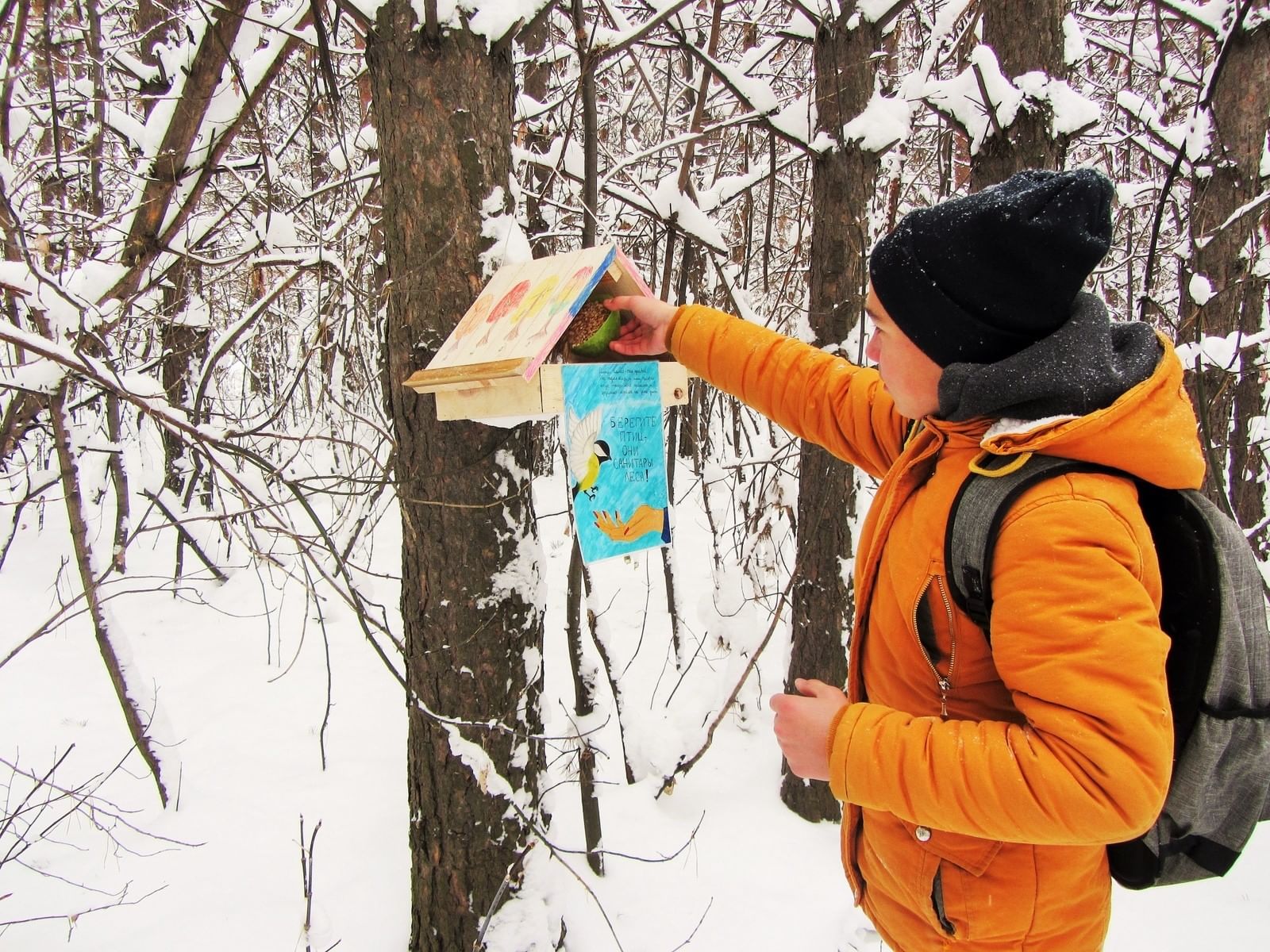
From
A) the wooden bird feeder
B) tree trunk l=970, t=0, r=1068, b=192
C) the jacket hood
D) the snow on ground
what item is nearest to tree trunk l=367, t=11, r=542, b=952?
the wooden bird feeder

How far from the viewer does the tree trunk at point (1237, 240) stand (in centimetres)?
395

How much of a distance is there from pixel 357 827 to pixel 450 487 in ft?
5.24

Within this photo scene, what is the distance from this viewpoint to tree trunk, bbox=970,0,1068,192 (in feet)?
8.84

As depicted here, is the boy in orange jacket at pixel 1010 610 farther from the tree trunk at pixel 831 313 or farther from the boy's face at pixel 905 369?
the tree trunk at pixel 831 313

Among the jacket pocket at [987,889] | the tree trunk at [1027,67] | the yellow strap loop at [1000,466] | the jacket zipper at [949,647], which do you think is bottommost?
the jacket pocket at [987,889]

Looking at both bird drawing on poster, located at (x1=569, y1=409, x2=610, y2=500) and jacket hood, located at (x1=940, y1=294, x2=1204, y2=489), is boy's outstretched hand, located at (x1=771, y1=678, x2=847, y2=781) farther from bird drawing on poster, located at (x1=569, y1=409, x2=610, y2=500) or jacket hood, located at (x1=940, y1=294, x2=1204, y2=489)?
bird drawing on poster, located at (x1=569, y1=409, x2=610, y2=500)

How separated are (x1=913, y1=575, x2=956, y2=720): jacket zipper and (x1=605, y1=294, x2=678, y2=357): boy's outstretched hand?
2.78 ft

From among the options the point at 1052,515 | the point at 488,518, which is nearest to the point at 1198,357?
the point at 1052,515

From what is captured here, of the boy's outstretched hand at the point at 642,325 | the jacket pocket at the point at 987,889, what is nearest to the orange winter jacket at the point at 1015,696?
the jacket pocket at the point at 987,889

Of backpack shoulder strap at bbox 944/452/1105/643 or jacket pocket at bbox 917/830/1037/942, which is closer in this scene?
backpack shoulder strap at bbox 944/452/1105/643

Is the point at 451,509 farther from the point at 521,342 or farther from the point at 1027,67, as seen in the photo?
the point at 1027,67

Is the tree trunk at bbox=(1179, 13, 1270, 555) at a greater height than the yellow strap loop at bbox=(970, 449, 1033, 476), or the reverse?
the tree trunk at bbox=(1179, 13, 1270, 555)

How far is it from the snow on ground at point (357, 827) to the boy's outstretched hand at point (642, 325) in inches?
46.6

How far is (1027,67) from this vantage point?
2766 millimetres
